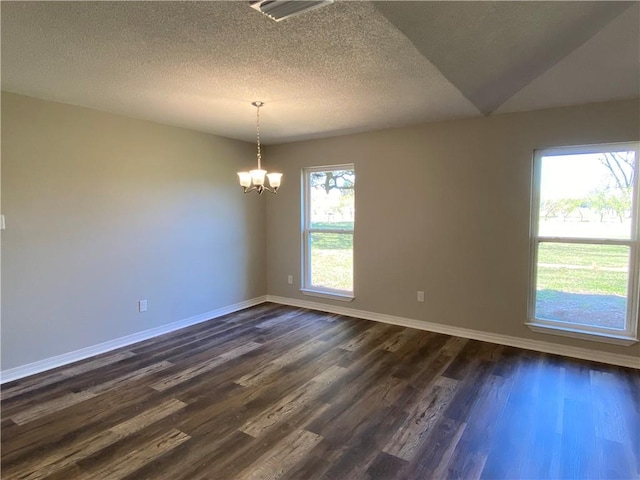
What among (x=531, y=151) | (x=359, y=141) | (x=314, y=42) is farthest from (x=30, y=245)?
(x=531, y=151)

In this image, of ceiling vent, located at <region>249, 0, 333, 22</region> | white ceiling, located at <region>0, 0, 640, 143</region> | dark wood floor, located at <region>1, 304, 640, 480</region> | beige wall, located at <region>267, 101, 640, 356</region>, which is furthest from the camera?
beige wall, located at <region>267, 101, 640, 356</region>

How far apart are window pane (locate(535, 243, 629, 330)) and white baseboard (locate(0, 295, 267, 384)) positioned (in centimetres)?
376

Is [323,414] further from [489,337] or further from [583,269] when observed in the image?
[583,269]

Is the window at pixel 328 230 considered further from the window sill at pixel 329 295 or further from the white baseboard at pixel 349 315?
the white baseboard at pixel 349 315

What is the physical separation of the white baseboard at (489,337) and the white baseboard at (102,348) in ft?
4.09

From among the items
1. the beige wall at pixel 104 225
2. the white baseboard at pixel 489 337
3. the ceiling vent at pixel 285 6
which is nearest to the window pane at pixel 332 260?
the white baseboard at pixel 489 337

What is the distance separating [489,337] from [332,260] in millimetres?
2176

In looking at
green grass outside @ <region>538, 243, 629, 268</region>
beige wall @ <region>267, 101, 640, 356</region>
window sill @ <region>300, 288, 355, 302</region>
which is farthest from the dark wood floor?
window sill @ <region>300, 288, 355, 302</region>

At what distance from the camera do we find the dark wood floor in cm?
201

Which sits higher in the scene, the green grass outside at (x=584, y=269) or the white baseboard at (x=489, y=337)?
the green grass outside at (x=584, y=269)

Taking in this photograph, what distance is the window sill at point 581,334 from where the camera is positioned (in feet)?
10.7

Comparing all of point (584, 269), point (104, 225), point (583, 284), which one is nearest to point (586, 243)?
point (584, 269)

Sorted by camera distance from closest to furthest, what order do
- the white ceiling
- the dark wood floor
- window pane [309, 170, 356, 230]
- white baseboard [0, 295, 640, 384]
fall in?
the white ceiling, the dark wood floor, white baseboard [0, 295, 640, 384], window pane [309, 170, 356, 230]

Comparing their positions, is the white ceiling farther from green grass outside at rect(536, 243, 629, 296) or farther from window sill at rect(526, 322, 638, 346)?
window sill at rect(526, 322, 638, 346)
